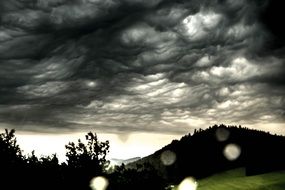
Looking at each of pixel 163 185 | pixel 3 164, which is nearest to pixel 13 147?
pixel 3 164

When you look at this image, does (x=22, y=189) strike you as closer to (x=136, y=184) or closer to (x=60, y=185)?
(x=60, y=185)

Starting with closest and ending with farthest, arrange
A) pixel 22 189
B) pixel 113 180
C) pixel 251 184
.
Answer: pixel 22 189
pixel 113 180
pixel 251 184

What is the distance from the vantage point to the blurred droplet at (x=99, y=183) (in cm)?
1868

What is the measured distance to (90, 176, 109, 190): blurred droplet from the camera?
61.3 ft

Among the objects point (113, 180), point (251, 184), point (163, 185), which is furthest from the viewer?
point (251, 184)

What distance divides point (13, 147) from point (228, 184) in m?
142

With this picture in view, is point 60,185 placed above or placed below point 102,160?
below

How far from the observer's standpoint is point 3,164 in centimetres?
1972

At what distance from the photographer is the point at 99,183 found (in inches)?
749

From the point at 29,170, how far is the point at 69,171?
2071 millimetres

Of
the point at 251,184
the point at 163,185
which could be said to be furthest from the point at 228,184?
the point at 163,185

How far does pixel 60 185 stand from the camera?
754 inches

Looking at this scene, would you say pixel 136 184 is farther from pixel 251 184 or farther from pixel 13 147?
pixel 251 184

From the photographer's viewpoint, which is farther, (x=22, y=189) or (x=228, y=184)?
(x=228, y=184)
